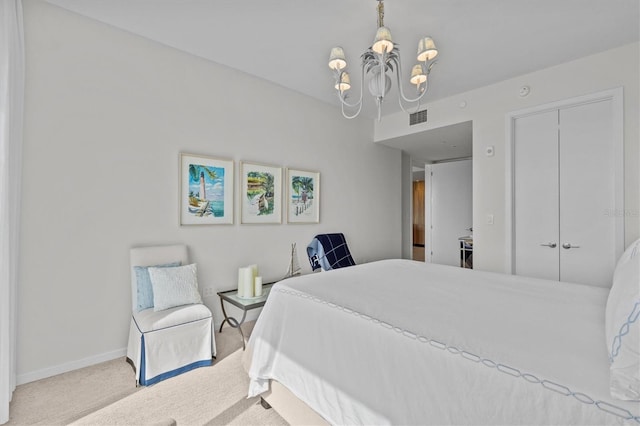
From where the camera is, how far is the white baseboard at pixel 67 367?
2.15 metres

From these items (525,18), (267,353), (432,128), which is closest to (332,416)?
(267,353)

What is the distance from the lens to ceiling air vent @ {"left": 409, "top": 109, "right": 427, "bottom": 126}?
4.17 m

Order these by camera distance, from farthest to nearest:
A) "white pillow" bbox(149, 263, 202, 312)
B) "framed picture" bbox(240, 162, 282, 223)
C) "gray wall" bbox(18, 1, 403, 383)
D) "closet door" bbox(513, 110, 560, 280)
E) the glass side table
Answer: "framed picture" bbox(240, 162, 282, 223)
"closet door" bbox(513, 110, 560, 280)
the glass side table
"white pillow" bbox(149, 263, 202, 312)
"gray wall" bbox(18, 1, 403, 383)

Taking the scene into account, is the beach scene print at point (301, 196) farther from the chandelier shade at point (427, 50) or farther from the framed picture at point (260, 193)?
the chandelier shade at point (427, 50)

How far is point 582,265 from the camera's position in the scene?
3043 mm

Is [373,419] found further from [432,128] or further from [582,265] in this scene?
[432,128]

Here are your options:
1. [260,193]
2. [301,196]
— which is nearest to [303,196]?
[301,196]

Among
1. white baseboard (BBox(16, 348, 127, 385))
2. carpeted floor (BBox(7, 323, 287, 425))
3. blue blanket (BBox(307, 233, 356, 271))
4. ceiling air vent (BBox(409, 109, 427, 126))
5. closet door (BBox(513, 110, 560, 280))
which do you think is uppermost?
ceiling air vent (BBox(409, 109, 427, 126))

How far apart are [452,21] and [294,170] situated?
221 centimetres

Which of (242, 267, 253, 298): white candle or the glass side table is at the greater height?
(242, 267, 253, 298): white candle

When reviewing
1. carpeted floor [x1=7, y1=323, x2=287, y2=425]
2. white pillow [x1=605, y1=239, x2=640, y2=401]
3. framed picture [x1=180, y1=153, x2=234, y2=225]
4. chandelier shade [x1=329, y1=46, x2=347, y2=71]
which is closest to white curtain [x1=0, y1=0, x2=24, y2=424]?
carpeted floor [x1=7, y1=323, x2=287, y2=425]

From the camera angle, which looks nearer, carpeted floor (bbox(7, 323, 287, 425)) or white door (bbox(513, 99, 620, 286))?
carpeted floor (bbox(7, 323, 287, 425))

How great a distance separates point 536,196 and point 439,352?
10.1ft

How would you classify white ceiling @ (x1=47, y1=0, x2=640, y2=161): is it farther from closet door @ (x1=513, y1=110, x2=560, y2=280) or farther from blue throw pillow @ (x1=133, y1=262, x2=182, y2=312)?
blue throw pillow @ (x1=133, y1=262, x2=182, y2=312)
